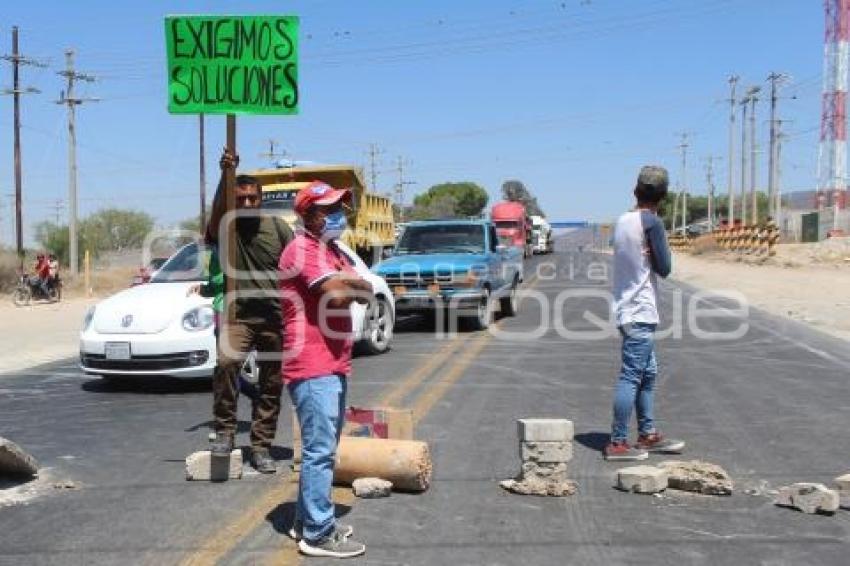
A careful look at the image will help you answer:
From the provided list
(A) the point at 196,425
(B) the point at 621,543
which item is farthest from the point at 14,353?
(B) the point at 621,543

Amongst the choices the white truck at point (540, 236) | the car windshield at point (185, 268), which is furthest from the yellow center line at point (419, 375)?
the white truck at point (540, 236)

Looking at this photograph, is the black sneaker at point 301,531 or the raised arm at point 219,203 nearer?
the black sneaker at point 301,531

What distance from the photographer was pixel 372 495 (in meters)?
5.93

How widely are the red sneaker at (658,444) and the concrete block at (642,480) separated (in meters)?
0.91

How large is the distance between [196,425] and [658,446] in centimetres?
380

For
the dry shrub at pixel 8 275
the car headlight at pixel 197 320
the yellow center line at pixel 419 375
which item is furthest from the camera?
the dry shrub at pixel 8 275

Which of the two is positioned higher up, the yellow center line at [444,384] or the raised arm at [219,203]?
the raised arm at [219,203]

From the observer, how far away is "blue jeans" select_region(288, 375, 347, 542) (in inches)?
191

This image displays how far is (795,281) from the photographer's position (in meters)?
31.2

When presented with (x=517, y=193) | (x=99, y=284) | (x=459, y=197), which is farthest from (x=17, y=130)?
(x=459, y=197)

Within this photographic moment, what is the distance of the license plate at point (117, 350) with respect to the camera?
9.91 meters

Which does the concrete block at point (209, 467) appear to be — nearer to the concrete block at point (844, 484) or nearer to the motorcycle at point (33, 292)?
the concrete block at point (844, 484)

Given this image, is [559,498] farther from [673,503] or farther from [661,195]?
[661,195]

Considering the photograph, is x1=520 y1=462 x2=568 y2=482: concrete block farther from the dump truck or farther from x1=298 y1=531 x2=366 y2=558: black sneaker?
the dump truck
